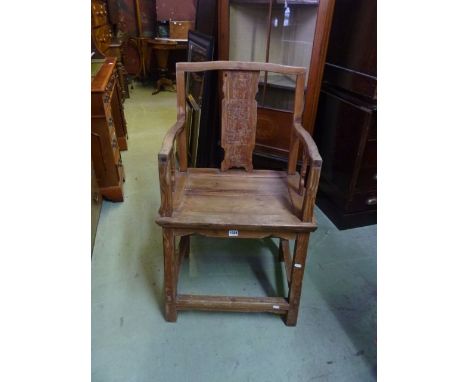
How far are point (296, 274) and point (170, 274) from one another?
0.48 metres

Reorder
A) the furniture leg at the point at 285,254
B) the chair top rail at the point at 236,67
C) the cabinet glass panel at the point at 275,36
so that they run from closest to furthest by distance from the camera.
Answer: the chair top rail at the point at 236,67 → the furniture leg at the point at 285,254 → the cabinet glass panel at the point at 275,36

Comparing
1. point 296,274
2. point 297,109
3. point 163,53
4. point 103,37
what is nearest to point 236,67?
point 297,109

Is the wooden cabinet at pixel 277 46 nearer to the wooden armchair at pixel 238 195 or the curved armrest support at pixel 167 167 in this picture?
the wooden armchair at pixel 238 195

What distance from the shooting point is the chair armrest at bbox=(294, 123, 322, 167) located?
1.02 metres

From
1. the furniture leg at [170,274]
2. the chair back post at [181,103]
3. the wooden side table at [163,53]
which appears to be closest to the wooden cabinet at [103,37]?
the wooden side table at [163,53]

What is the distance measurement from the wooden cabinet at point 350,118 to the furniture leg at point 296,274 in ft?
2.57

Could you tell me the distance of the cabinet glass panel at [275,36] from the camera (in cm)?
172

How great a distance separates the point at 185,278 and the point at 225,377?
0.52 meters

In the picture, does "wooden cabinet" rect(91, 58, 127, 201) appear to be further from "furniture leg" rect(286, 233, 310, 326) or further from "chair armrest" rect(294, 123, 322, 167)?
"furniture leg" rect(286, 233, 310, 326)

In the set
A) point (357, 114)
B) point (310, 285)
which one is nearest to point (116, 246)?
point (310, 285)

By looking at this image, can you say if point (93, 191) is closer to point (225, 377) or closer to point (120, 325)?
point (120, 325)

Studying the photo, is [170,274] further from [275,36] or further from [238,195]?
[275,36]

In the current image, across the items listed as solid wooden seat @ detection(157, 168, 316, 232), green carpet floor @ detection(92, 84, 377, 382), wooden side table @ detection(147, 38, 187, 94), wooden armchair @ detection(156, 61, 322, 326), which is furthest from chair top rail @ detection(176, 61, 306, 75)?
wooden side table @ detection(147, 38, 187, 94)

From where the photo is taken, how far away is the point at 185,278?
1537 millimetres
